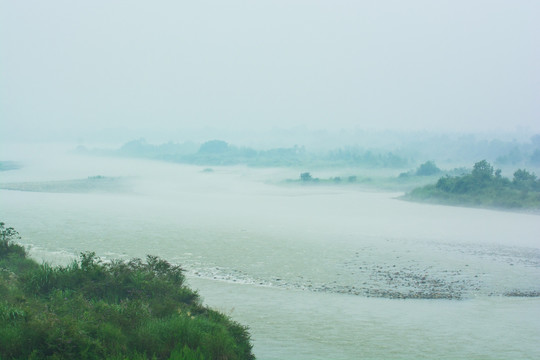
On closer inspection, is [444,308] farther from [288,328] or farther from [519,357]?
[288,328]

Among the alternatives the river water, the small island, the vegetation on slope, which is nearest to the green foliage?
the small island

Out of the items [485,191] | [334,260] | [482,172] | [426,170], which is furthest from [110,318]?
[426,170]

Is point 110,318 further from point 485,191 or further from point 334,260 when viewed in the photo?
point 485,191

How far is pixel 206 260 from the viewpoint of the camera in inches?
1216

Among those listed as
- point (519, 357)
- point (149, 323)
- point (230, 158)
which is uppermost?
point (230, 158)

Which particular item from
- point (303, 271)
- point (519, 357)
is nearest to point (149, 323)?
point (519, 357)

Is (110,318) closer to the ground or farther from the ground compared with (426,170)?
closer to the ground

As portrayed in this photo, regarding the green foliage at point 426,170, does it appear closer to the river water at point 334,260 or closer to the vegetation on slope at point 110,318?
the river water at point 334,260

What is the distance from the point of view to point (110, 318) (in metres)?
14.4

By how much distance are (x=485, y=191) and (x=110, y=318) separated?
58176 millimetres

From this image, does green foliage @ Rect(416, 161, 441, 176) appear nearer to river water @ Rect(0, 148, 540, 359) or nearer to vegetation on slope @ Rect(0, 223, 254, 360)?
river water @ Rect(0, 148, 540, 359)

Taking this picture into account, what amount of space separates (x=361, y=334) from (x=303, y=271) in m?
9.91

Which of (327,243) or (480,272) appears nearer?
(480,272)

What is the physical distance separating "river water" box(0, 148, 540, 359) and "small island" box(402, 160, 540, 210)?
9.28ft
